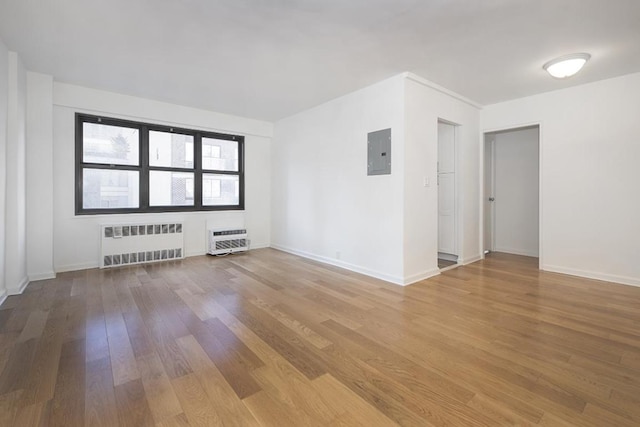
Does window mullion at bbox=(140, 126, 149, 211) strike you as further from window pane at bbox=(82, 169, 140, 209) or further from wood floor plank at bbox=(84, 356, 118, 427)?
wood floor plank at bbox=(84, 356, 118, 427)

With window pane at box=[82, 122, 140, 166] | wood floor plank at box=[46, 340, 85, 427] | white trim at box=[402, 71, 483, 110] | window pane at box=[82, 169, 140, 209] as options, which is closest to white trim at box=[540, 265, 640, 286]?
white trim at box=[402, 71, 483, 110]

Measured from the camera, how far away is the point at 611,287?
11.3ft

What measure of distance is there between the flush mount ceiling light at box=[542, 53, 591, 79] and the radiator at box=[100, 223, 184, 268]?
5578 mm

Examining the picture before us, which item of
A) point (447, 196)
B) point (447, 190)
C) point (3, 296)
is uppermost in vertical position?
point (447, 190)

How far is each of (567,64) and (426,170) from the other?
5.81 ft

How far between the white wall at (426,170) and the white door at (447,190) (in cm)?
10

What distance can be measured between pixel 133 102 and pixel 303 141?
275cm

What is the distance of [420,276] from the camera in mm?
3748

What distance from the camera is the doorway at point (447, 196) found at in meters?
4.70

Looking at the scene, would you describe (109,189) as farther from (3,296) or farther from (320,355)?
(320,355)

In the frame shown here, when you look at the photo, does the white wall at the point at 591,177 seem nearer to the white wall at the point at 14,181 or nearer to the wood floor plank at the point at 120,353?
the wood floor plank at the point at 120,353

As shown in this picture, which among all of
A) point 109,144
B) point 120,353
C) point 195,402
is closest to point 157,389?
point 195,402

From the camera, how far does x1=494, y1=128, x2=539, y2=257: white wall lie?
520 cm

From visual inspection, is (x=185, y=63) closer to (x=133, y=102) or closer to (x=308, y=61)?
(x=308, y=61)
